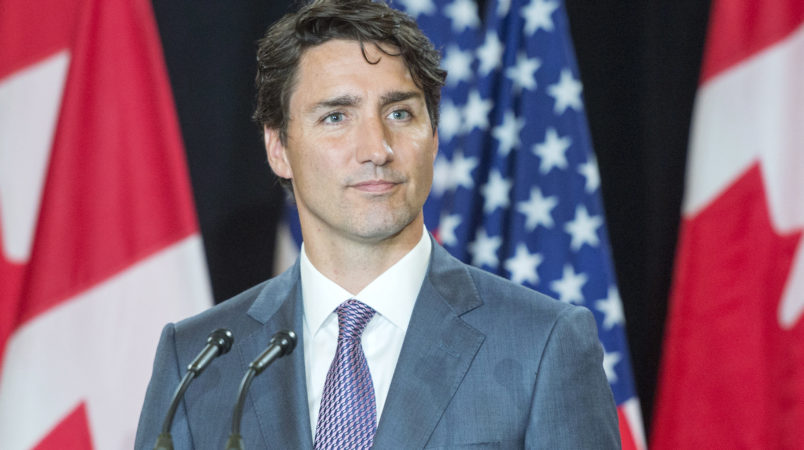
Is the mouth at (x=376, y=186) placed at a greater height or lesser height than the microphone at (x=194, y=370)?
greater

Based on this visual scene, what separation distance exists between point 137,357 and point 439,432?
5.11 feet

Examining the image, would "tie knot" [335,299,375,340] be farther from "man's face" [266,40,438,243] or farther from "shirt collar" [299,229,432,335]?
"man's face" [266,40,438,243]

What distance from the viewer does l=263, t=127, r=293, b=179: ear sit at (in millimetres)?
2240

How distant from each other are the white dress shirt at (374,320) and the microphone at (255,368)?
0.44m

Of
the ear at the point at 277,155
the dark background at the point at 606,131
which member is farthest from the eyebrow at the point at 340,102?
the dark background at the point at 606,131

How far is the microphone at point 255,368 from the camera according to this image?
1301 mm

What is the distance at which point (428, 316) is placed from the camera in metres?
1.92

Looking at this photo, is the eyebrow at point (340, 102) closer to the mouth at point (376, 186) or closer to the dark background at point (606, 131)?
the mouth at point (376, 186)

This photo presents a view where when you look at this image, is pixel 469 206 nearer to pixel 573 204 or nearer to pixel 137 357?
pixel 573 204

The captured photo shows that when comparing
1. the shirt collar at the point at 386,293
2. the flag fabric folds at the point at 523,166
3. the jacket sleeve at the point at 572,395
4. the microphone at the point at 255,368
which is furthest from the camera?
the flag fabric folds at the point at 523,166

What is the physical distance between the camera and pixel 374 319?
198cm

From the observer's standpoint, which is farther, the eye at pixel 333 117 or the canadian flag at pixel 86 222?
the canadian flag at pixel 86 222

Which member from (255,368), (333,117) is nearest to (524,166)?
(333,117)

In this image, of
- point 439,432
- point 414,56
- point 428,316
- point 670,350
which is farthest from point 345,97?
point 670,350
